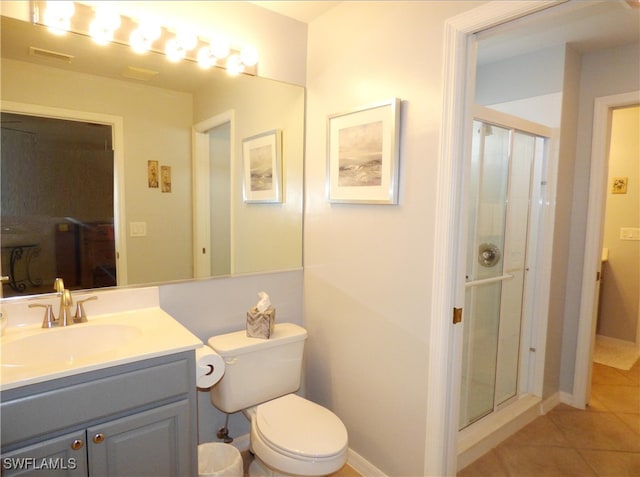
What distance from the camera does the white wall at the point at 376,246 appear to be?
156 centimetres

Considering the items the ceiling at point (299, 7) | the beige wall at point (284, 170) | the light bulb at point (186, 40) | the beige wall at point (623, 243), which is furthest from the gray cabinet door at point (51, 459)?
the beige wall at point (623, 243)

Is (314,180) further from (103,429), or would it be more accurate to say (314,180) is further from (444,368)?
(103,429)

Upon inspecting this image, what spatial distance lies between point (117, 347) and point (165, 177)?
0.79 m

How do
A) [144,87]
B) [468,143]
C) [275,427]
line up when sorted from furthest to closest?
[144,87], [275,427], [468,143]

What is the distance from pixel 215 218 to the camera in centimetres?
199

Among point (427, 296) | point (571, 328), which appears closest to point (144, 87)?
point (427, 296)

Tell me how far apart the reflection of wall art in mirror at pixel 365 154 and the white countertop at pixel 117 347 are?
96 cm

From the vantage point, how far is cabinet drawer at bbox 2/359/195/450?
1051mm

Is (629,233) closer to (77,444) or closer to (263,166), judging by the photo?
(263,166)

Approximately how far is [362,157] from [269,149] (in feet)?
1.99

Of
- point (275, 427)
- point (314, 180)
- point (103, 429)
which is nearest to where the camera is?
point (103, 429)

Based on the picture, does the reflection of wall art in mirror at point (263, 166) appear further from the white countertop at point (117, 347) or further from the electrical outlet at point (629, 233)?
the electrical outlet at point (629, 233)

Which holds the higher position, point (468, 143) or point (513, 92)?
point (513, 92)

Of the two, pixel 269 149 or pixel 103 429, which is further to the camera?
pixel 269 149
